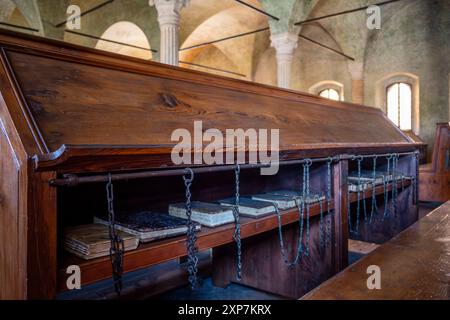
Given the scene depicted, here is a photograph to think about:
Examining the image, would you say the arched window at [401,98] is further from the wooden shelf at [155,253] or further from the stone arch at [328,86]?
the wooden shelf at [155,253]

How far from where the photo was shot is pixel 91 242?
1340mm

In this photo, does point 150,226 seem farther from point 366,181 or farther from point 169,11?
point 169,11

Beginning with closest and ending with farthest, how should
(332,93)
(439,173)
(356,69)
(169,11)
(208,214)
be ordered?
1. (208,214)
2. (439,173)
3. (169,11)
4. (356,69)
5. (332,93)

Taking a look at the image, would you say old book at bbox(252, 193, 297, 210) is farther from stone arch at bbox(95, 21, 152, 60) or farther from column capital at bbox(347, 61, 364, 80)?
stone arch at bbox(95, 21, 152, 60)

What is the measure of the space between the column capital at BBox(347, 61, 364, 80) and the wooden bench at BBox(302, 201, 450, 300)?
11.3 metres

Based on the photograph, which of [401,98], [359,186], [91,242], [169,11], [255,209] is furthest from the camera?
[401,98]

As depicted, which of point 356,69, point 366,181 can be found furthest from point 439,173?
point 356,69

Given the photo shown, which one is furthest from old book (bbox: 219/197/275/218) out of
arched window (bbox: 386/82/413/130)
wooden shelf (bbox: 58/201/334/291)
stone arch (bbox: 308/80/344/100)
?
stone arch (bbox: 308/80/344/100)

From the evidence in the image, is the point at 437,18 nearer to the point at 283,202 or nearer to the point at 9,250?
Answer: the point at 283,202

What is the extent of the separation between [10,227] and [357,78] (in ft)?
42.2

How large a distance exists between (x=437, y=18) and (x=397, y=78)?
2016mm

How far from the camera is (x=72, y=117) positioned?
1.38m

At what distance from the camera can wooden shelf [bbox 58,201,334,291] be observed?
126cm

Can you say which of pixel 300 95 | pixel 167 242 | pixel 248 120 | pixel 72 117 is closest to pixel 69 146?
pixel 72 117
